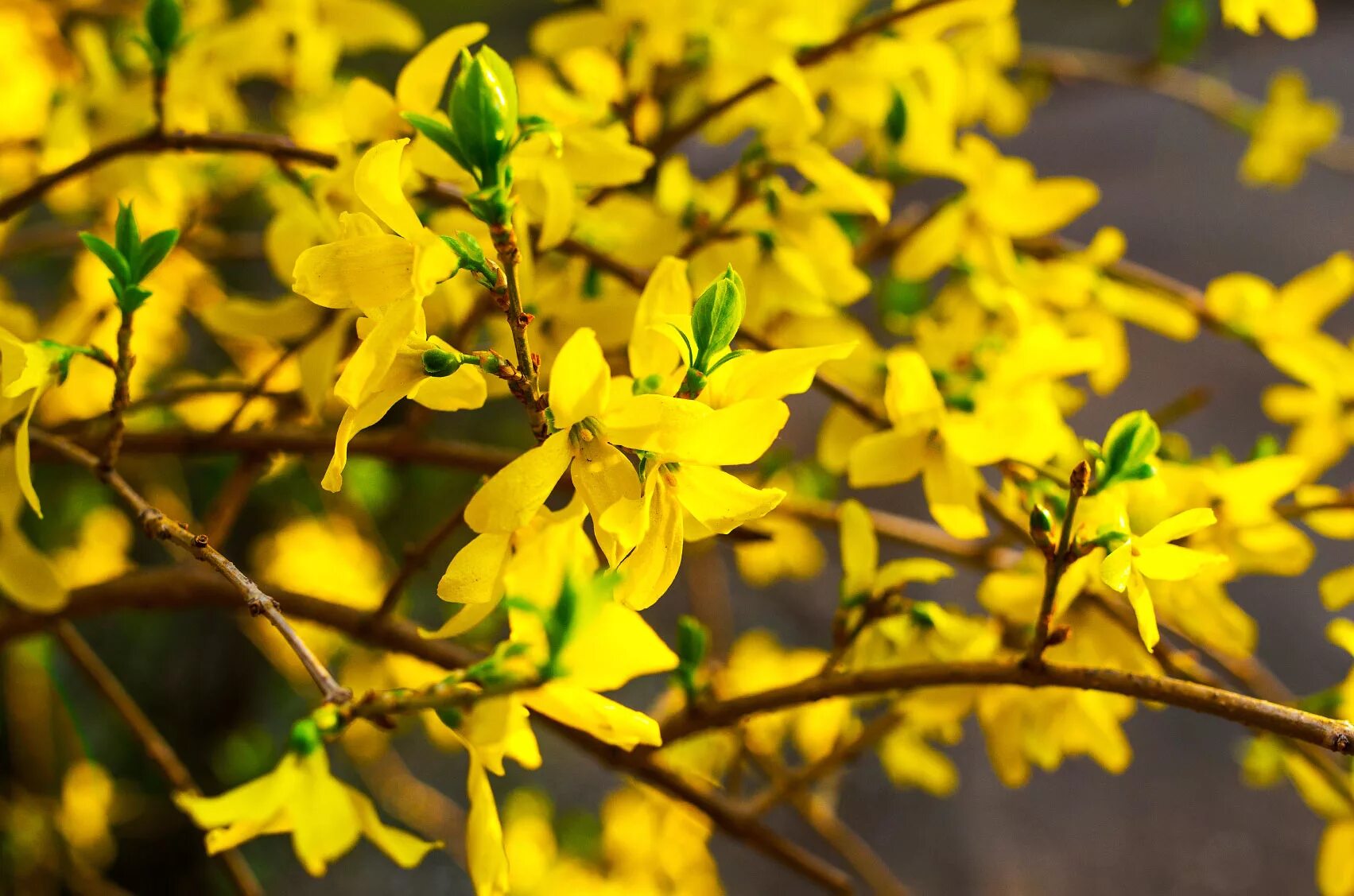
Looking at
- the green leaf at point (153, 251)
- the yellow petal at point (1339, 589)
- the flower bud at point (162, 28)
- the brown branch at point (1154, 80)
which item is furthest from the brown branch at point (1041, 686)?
the brown branch at point (1154, 80)

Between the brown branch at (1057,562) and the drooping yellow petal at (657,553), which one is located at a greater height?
the drooping yellow petal at (657,553)

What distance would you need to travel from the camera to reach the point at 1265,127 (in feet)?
3.03

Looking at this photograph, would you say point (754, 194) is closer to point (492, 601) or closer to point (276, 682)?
point (492, 601)

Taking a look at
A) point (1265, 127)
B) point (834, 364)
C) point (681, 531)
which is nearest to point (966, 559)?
point (834, 364)

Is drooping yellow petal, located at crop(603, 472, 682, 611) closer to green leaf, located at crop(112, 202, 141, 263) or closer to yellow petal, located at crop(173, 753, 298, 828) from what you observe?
yellow petal, located at crop(173, 753, 298, 828)

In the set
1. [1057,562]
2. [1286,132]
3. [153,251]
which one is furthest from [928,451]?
[1286,132]

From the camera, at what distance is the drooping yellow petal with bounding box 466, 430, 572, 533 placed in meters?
0.32

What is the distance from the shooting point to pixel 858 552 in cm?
50

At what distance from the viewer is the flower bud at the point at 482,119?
0.32 metres

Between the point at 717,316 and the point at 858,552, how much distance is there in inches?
8.2

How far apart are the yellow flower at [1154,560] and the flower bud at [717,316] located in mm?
153

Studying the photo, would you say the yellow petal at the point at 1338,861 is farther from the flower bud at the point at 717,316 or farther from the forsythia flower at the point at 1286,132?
the forsythia flower at the point at 1286,132

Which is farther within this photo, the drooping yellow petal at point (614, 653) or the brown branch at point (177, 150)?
the brown branch at point (177, 150)

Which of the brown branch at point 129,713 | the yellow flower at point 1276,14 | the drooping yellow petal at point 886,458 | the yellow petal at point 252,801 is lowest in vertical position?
the brown branch at point 129,713
